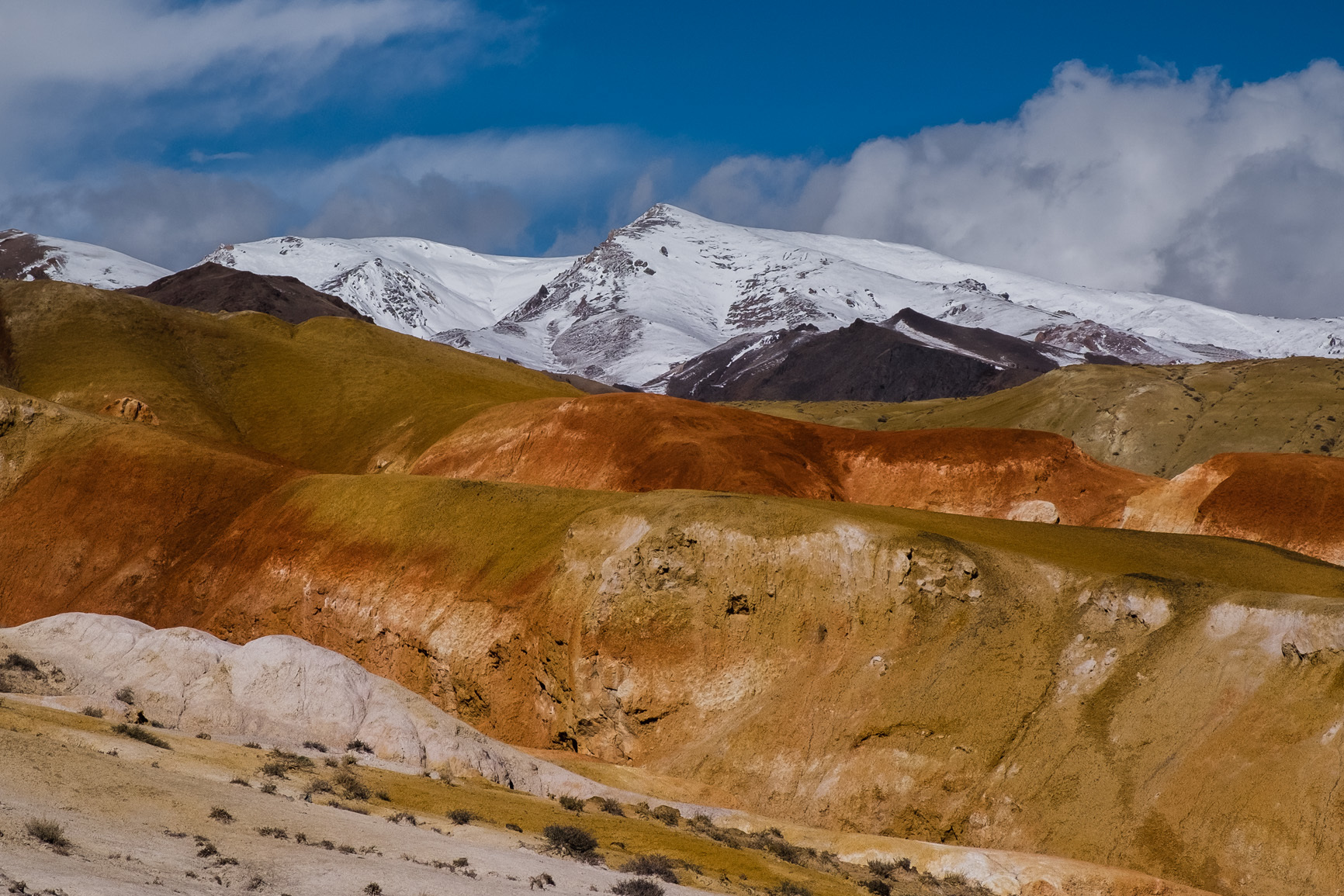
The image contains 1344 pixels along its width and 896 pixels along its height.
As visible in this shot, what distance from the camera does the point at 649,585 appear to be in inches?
1564

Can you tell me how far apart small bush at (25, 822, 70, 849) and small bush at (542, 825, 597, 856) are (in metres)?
9.29

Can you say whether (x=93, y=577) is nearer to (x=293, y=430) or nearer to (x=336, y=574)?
(x=336, y=574)

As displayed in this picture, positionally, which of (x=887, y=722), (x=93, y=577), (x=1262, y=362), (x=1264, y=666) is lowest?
(x=93, y=577)

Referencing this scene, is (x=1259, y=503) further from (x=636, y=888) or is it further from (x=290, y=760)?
(x=290, y=760)

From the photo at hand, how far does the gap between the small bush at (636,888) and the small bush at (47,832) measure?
866cm

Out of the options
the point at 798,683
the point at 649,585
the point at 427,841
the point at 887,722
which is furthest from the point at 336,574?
the point at 427,841

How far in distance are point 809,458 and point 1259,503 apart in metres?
25.2

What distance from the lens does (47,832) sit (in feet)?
53.7

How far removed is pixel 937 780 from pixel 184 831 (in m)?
21.0

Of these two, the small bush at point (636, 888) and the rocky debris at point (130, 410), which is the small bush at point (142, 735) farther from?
the rocky debris at point (130, 410)

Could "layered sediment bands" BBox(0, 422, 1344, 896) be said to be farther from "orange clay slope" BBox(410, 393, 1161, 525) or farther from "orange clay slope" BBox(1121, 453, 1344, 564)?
"orange clay slope" BBox(1121, 453, 1344, 564)

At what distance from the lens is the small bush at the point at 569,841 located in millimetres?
23281

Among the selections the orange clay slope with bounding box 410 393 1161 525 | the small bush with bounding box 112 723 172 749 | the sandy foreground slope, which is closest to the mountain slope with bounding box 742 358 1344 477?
the orange clay slope with bounding box 410 393 1161 525

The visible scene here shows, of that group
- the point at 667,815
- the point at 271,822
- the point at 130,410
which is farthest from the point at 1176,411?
the point at 271,822
